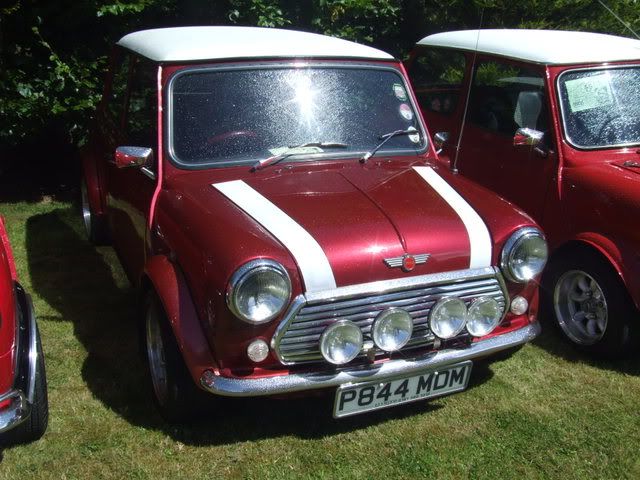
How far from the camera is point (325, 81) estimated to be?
14.0 feet

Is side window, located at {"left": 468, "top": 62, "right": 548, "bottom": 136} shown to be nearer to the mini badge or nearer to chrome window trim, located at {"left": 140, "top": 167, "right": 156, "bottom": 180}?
the mini badge

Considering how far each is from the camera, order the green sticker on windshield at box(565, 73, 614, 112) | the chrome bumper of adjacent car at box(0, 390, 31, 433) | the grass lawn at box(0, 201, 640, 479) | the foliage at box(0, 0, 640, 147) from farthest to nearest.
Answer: the foliage at box(0, 0, 640, 147), the green sticker on windshield at box(565, 73, 614, 112), the grass lawn at box(0, 201, 640, 479), the chrome bumper of adjacent car at box(0, 390, 31, 433)

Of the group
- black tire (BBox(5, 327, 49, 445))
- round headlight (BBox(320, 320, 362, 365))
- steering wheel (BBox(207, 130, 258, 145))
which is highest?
steering wheel (BBox(207, 130, 258, 145))

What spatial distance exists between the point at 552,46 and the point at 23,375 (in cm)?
383

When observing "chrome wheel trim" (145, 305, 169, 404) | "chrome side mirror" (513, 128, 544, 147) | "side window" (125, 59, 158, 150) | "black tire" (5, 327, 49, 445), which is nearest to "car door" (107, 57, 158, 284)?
"side window" (125, 59, 158, 150)

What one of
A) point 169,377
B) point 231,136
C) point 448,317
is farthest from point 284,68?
point 169,377

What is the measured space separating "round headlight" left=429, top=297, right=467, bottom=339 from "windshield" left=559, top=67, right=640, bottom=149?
1824 mm

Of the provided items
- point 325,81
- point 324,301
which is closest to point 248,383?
point 324,301

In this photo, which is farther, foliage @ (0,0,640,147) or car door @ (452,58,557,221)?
foliage @ (0,0,640,147)

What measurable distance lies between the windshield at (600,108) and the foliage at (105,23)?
275 centimetres

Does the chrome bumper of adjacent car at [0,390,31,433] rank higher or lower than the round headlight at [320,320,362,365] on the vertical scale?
lower

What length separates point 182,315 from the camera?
3.34m

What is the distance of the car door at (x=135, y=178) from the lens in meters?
4.04

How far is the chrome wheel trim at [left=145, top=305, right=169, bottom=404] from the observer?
372 centimetres
